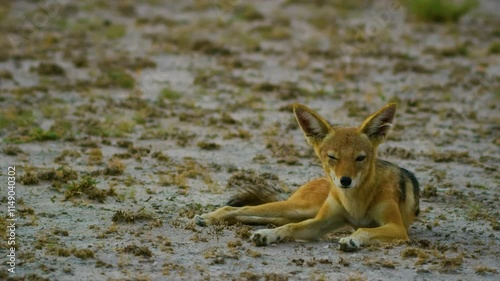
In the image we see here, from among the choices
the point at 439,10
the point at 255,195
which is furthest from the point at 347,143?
the point at 439,10

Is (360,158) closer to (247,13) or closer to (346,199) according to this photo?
(346,199)

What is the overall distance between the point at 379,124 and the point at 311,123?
644 mm

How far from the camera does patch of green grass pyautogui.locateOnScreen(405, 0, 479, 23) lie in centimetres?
2412

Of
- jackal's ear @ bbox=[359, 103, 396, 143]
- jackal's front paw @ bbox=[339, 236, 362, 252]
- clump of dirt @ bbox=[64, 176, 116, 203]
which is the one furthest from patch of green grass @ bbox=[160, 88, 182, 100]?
jackal's front paw @ bbox=[339, 236, 362, 252]

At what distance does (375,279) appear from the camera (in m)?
7.91

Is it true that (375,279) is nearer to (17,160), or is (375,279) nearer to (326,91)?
(17,160)

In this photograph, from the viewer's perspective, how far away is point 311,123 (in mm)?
9203

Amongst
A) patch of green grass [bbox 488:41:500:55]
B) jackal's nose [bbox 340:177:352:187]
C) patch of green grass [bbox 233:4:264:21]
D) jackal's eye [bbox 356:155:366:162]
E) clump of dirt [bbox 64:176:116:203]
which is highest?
patch of green grass [bbox 233:4:264:21]

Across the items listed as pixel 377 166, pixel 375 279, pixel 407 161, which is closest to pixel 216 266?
pixel 375 279

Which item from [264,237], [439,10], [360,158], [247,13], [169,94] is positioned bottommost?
[264,237]

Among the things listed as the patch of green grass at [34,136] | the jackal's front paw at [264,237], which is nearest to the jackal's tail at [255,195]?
the jackal's front paw at [264,237]

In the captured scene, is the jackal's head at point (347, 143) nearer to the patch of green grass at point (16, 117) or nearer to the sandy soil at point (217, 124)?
the sandy soil at point (217, 124)

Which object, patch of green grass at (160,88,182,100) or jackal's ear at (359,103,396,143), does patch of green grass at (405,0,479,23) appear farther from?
jackal's ear at (359,103,396,143)

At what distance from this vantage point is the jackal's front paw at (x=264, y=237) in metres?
8.74
